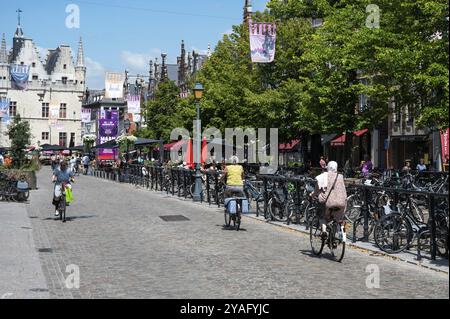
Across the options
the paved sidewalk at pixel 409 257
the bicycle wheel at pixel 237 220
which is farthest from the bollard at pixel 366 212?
the bicycle wheel at pixel 237 220

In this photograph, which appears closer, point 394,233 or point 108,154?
point 394,233

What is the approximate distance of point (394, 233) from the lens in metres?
11.7

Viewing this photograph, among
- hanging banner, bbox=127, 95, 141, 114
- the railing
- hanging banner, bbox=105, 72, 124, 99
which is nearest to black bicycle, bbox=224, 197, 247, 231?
the railing

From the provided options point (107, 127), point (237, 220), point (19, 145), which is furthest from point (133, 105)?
point (237, 220)

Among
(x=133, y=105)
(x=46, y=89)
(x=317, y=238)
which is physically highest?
(x=46, y=89)

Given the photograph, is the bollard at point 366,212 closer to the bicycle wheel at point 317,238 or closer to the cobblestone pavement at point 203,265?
the cobblestone pavement at point 203,265

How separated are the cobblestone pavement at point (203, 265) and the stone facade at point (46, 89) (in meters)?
95.2

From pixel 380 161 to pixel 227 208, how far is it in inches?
1196

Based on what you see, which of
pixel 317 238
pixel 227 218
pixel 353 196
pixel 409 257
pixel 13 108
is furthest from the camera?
pixel 13 108

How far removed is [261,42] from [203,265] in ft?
47.5

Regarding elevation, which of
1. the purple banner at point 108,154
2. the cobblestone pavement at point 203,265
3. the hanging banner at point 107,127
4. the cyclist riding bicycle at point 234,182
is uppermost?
the hanging banner at point 107,127

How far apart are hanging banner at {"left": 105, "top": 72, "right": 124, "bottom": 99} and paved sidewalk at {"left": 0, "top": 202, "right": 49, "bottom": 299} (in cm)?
2773

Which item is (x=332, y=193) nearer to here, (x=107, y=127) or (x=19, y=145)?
(x=19, y=145)

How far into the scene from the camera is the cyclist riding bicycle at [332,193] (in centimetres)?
1096
